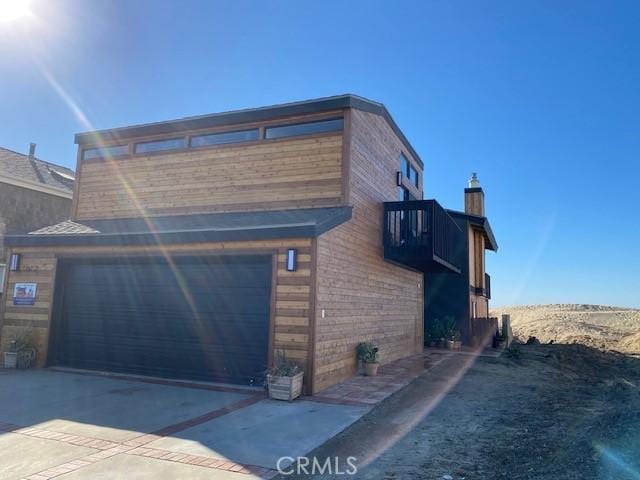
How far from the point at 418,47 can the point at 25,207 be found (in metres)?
14.1

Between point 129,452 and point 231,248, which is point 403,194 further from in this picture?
point 129,452

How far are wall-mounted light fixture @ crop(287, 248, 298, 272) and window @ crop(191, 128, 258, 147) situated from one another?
13.4 feet

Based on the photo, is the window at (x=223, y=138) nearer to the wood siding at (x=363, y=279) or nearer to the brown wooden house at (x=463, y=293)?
the wood siding at (x=363, y=279)

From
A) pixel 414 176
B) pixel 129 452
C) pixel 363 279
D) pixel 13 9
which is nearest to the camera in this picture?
pixel 129 452

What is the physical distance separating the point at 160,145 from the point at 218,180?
7.67ft

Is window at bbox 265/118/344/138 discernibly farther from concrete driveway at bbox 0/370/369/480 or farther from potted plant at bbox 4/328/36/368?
potted plant at bbox 4/328/36/368

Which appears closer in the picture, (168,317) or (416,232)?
(168,317)

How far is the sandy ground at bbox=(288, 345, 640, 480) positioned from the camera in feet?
14.2

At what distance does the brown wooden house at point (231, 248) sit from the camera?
8.22 m

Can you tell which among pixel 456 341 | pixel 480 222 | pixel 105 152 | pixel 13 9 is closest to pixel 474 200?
pixel 480 222

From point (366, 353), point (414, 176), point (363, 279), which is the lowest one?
point (366, 353)

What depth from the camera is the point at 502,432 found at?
5895 mm

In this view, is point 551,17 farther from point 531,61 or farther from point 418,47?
point 418,47

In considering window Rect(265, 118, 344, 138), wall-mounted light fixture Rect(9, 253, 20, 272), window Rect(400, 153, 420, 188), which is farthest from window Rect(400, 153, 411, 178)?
wall-mounted light fixture Rect(9, 253, 20, 272)
